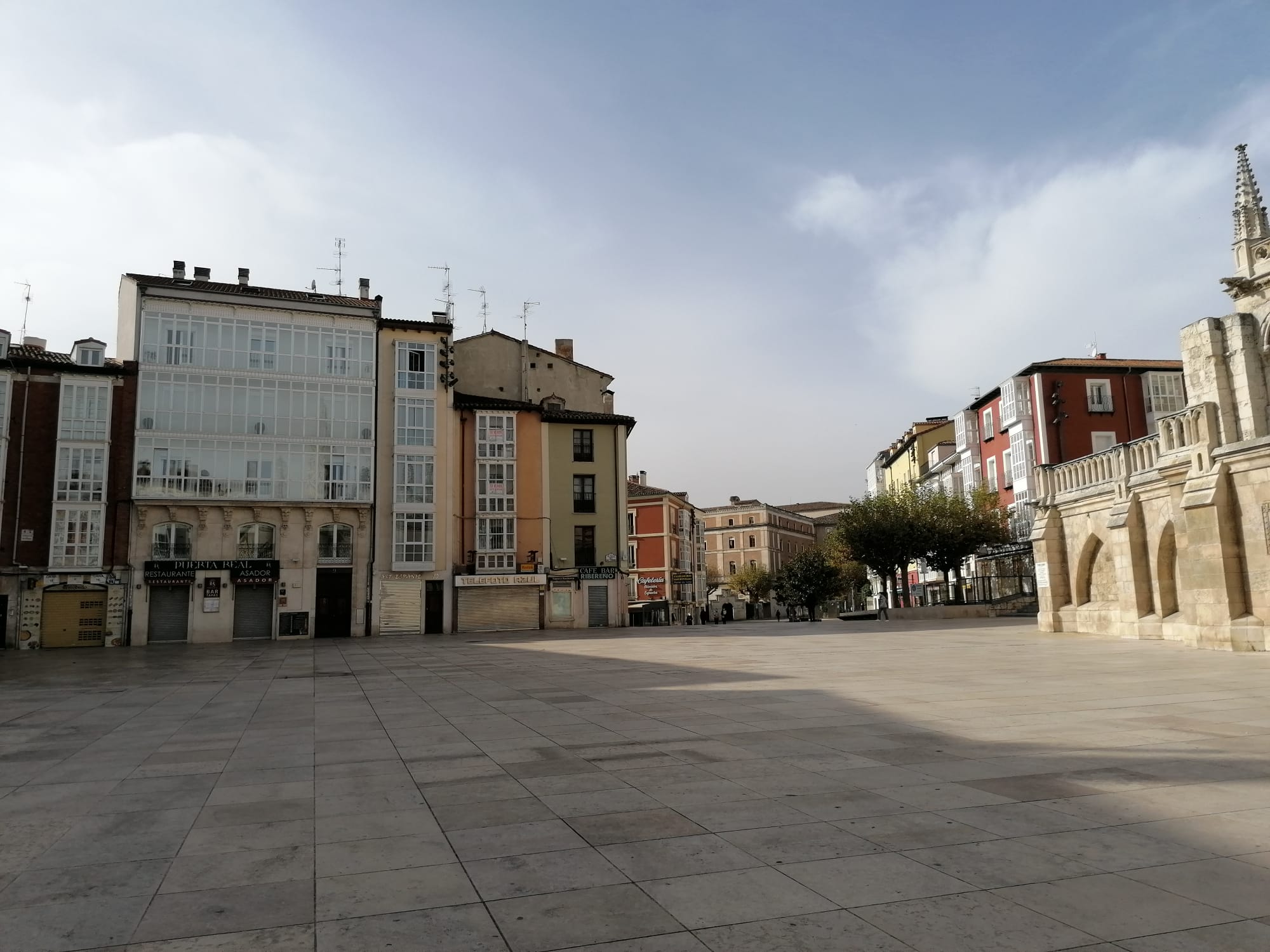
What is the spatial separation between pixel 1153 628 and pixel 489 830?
2188 centimetres

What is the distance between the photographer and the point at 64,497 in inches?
1473

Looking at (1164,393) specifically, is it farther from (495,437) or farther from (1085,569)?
(495,437)

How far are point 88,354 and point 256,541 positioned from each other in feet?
37.5

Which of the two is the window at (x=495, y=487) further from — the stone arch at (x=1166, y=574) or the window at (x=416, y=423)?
the stone arch at (x=1166, y=574)

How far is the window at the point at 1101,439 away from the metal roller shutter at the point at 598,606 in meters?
28.1

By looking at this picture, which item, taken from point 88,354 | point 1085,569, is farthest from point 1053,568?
point 88,354

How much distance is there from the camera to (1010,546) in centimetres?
4769

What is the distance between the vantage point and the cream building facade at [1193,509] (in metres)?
18.5

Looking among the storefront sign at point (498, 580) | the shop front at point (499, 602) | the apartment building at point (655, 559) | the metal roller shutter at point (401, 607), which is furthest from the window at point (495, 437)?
the apartment building at point (655, 559)

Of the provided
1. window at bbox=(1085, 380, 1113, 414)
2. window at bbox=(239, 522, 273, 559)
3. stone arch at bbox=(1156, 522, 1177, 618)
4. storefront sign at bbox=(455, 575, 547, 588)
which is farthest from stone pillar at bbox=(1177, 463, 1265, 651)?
window at bbox=(239, 522, 273, 559)

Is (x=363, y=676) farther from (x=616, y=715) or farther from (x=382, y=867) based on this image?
(x=382, y=867)

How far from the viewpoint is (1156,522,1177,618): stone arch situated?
21594 mm

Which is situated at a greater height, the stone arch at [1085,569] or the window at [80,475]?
the window at [80,475]

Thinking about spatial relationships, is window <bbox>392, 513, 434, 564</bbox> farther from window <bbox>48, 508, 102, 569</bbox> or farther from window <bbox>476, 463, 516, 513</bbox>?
window <bbox>48, 508, 102, 569</bbox>
